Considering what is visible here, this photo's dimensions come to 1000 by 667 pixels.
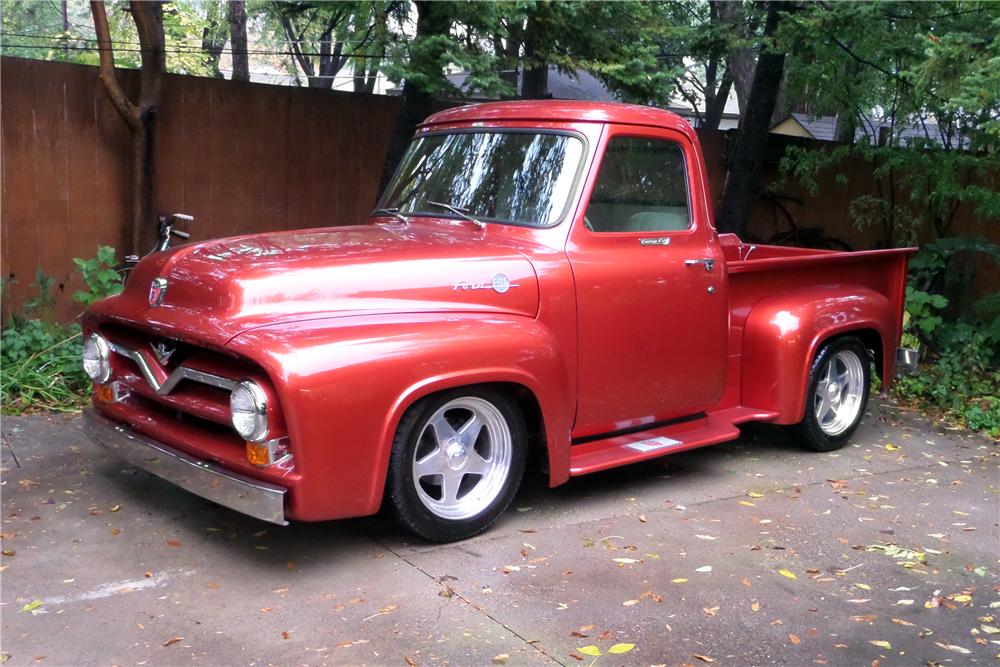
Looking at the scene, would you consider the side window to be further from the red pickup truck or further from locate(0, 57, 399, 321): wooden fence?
locate(0, 57, 399, 321): wooden fence

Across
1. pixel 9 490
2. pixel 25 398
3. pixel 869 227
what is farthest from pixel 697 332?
pixel 869 227

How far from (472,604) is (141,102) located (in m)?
5.29

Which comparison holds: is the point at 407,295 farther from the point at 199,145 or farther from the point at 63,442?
the point at 199,145

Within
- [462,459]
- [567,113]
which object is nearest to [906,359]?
[567,113]

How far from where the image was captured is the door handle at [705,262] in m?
5.44

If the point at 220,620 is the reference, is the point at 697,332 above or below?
above

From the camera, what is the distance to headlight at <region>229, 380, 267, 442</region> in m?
3.86

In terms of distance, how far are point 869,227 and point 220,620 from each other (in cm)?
976

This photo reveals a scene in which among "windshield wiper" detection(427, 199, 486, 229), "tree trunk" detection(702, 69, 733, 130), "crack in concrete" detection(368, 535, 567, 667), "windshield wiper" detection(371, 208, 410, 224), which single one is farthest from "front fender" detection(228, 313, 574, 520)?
"tree trunk" detection(702, 69, 733, 130)

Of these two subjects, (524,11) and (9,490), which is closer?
(9,490)

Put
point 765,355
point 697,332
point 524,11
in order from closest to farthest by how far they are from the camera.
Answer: point 697,332 < point 765,355 < point 524,11

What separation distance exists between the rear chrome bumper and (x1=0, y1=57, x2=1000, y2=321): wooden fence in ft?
15.2

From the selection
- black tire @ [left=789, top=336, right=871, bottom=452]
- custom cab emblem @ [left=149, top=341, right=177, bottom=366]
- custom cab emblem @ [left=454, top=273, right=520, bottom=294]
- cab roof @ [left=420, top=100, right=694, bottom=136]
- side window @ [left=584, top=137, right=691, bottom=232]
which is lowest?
black tire @ [left=789, top=336, right=871, bottom=452]

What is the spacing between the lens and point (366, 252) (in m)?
4.57
